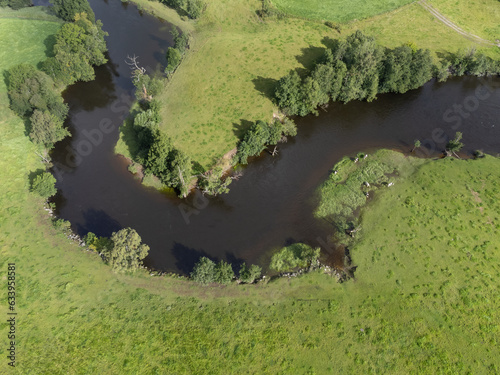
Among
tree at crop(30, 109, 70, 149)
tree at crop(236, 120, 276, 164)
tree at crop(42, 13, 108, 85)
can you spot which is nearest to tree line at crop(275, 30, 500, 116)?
tree at crop(236, 120, 276, 164)

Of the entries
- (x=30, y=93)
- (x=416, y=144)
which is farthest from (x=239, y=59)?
(x=30, y=93)

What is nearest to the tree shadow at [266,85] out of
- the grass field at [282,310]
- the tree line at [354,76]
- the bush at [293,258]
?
the tree line at [354,76]

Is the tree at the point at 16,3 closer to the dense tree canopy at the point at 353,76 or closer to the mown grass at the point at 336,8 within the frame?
the mown grass at the point at 336,8

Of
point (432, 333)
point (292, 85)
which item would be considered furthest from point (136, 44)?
point (432, 333)

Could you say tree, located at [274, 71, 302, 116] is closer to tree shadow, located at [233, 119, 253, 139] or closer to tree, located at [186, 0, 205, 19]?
tree shadow, located at [233, 119, 253, 139]

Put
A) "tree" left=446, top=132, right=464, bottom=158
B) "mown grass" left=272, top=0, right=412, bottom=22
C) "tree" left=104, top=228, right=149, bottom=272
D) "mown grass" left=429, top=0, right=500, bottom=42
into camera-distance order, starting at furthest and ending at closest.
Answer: "mown grass" left=272, top=0, right=412, bottom=22, "mown grass" left=429, top=0, right=500, bottom=42, "tree" left=446, top=132, right=464, bottom=158, "tree" left=104, top=228, right=149, bottom=272

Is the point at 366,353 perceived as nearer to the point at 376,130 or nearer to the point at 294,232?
the point at 294,232
